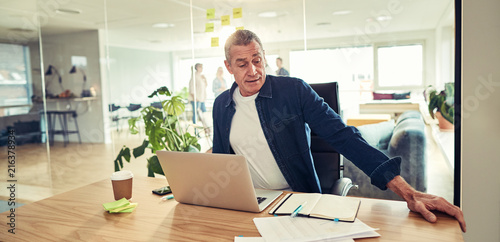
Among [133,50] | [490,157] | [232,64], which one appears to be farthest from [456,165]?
[133,50]

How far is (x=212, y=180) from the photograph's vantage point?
3.59 feet

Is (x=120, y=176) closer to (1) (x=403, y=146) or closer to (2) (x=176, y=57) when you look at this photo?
(1) (x=403, y=146)

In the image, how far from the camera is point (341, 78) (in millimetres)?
2842

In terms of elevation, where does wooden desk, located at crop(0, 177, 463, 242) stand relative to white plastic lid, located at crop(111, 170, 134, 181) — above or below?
below

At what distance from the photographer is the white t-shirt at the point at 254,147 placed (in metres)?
1.65

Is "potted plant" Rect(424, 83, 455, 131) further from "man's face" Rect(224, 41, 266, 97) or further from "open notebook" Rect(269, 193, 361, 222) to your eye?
"open notebook" Rect(269, 193, 361, 222)

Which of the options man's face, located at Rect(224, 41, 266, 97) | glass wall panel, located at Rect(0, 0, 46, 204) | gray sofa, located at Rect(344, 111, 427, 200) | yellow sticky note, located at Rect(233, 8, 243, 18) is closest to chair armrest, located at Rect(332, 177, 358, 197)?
man's face, located at Rect(224, 41, 266, 97)

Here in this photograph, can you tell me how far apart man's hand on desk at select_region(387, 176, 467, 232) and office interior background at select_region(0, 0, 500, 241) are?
114 cm

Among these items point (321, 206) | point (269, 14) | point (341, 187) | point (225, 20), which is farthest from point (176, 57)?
point (321, 206)

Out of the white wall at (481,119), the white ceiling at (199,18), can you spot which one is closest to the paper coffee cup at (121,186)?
the white wall at (481,119)

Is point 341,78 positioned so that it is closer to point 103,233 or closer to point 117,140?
point 103,233

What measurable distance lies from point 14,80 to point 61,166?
4.02 ft

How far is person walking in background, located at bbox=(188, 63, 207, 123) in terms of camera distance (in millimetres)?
3655

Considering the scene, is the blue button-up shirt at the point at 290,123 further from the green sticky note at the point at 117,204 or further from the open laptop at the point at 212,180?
the green sticky note at the point at 117,204
